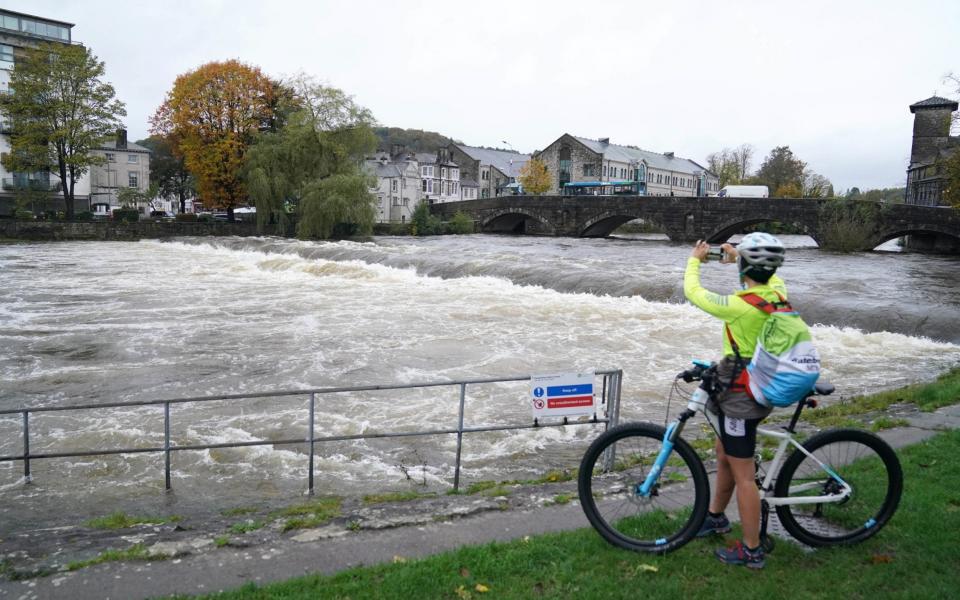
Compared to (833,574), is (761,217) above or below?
above

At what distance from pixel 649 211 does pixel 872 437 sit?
201 feet

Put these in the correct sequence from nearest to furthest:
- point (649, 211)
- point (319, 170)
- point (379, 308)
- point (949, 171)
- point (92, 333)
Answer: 1. point (92, 333)
2. point (379, 308)
3. point (949, 171)
4. point (319, 170)
5. point (649, 211)

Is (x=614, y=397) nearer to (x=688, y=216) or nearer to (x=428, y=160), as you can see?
(x=688, y=216)

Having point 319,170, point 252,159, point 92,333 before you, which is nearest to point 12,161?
point 252,159

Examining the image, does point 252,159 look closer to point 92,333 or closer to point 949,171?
point 92,333

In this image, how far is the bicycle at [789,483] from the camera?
4656 mm

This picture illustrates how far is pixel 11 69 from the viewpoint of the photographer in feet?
219

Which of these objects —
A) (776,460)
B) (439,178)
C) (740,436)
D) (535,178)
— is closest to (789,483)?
(776,460)

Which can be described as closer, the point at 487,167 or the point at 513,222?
the point at 513,222

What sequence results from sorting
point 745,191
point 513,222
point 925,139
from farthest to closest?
point 745,191
point 513,222
point 925,139

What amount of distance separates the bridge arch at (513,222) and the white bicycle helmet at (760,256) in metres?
67.1

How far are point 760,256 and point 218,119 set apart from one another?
6418 centimetres

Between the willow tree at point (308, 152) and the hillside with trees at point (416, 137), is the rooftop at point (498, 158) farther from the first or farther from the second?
the willow tree at point (308, 152)

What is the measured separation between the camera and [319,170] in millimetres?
54062
